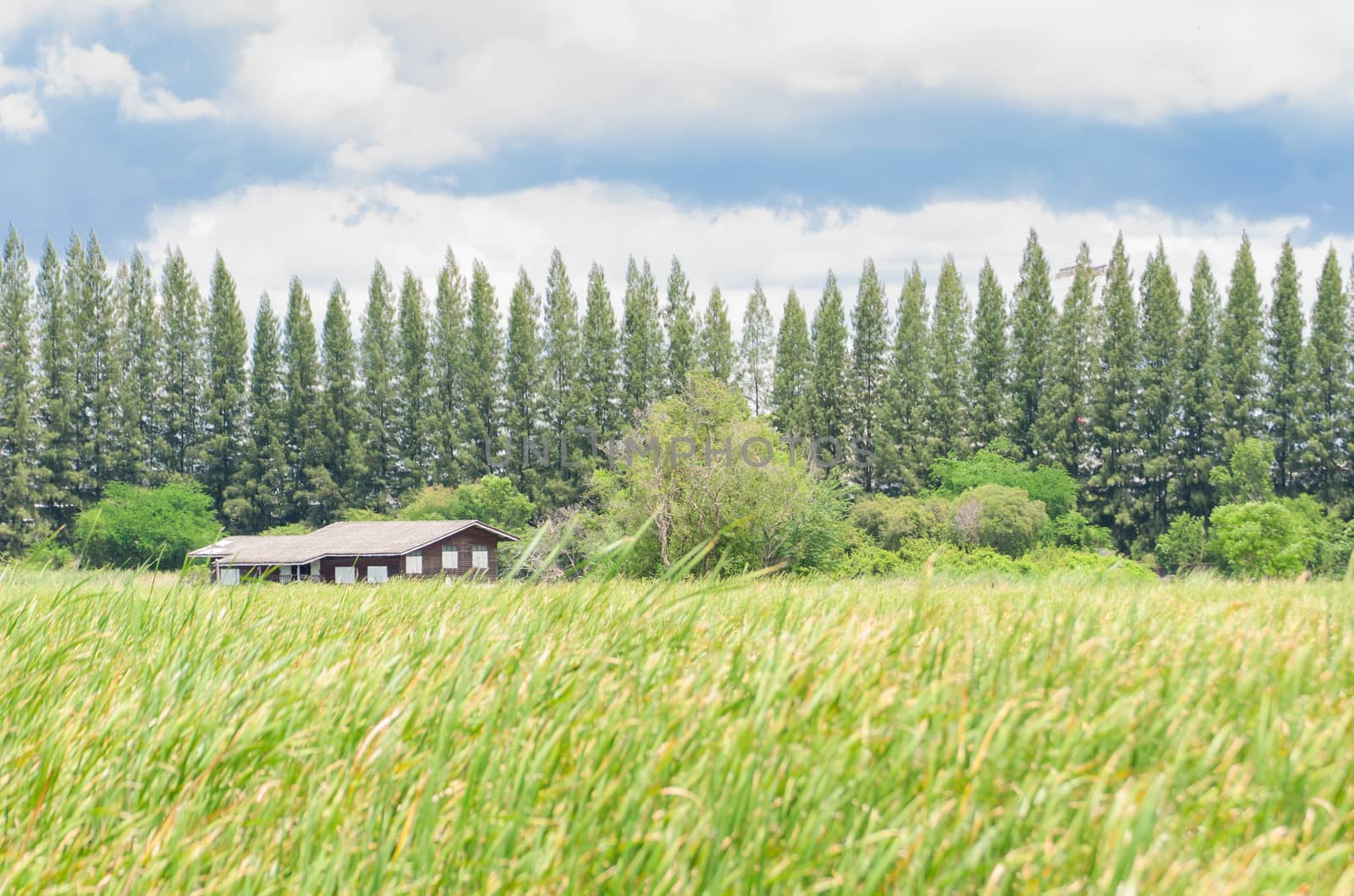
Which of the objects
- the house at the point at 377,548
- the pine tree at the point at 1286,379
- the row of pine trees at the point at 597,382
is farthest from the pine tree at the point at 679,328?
the pine tree at the point at 1286,379

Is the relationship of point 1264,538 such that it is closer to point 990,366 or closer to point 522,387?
point 990,366

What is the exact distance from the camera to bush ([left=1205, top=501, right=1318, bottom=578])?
1391 inches

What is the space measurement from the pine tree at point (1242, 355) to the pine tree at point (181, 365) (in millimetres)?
54059

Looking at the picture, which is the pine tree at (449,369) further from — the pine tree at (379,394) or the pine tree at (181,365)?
the pine tree at (181,365)

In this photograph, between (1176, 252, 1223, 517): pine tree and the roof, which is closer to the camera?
the roof

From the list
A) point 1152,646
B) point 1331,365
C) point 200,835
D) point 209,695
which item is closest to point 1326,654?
point 1152,646

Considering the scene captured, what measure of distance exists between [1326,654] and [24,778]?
11.4 ft

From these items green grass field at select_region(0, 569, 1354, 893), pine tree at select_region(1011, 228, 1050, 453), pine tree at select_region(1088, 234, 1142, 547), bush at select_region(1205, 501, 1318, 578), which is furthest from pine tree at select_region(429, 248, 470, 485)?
green grass field at select_region(0, 569, 1354, 893)

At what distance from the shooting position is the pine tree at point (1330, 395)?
44375 mm

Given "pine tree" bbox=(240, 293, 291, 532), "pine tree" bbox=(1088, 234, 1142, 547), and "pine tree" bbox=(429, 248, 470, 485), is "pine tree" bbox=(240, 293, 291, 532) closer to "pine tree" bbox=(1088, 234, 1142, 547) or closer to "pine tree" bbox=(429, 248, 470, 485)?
"pine tree" bbox=(429, 248, 470, 485)

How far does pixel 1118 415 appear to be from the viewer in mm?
46688

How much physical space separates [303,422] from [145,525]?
936 cm

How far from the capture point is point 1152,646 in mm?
2412

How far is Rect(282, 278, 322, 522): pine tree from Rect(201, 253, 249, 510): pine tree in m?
2.43
